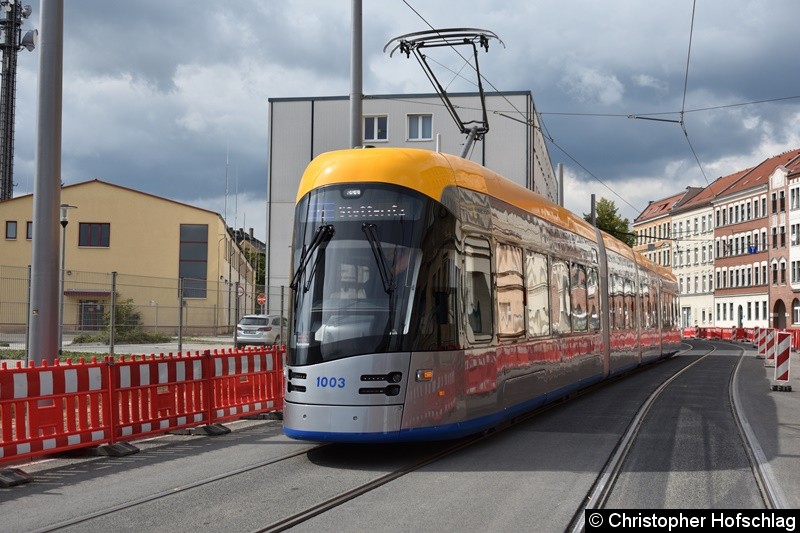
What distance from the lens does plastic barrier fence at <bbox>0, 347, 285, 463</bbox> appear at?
9.82 m

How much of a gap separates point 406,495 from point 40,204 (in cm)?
642

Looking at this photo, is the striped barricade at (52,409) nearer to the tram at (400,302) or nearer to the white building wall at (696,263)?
the tram at (400,302)

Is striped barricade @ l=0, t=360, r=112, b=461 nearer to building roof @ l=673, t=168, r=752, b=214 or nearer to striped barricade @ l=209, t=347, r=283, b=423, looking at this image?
striped barricade @ l=209, t=347, r=283, b=423

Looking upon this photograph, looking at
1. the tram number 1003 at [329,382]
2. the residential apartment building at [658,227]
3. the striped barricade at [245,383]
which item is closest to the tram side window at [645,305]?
the striped barricade at [245,383]

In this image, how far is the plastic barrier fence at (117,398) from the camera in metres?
9.82

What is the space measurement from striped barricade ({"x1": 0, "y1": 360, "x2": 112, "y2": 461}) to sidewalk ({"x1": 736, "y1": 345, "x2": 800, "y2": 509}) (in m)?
7.20

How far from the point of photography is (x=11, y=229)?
183 ft

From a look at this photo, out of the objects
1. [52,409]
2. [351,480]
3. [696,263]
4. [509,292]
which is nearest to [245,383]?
[52,409]

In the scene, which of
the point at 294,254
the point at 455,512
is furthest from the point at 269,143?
the point at 455,512

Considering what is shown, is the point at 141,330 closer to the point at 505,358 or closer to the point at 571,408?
the point at 571,408

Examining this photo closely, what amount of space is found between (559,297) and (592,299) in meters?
3.28

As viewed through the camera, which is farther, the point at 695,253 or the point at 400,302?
the point at 695,253

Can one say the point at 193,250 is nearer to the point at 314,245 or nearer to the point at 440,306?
the point at 314,245

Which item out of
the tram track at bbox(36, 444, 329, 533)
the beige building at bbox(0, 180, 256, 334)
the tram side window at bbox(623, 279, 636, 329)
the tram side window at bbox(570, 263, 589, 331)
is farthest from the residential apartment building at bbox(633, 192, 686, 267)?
the tram track at bbox(36, 444, 329, 533)
